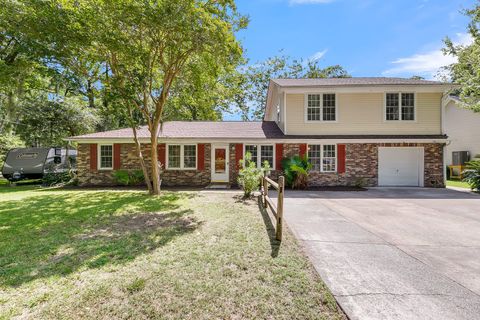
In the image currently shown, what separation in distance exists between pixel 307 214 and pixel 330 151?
7.24 m

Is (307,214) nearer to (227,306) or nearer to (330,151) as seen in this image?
(227,306)

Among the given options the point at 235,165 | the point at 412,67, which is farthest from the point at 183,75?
the point at 412,67

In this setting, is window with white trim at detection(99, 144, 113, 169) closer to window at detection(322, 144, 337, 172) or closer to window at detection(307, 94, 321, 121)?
window at detection(307, 94, 321, 121)

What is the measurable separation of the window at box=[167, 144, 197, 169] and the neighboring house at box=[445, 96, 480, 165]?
1975 cm

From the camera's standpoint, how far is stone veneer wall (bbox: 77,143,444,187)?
13.0 meters

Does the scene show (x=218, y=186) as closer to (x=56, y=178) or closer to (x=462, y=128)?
(x=56, y=178)

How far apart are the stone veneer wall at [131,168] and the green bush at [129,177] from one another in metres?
0.40

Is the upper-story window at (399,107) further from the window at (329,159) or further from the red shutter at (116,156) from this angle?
the red shutter at (116,156)

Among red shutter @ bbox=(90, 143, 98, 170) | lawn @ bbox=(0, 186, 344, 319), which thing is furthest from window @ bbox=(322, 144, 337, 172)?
red shutter @ bbox=(90, 143, 98, 170)

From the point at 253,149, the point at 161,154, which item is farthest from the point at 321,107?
the point at 161,154

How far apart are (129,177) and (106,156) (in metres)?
2.02

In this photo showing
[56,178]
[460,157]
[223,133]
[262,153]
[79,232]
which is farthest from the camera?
[460,157]

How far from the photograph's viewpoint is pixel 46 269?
3.62 m

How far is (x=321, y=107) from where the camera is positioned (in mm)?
13602
